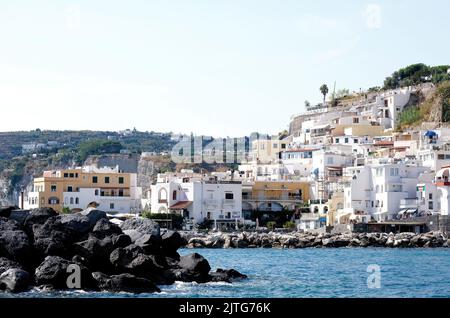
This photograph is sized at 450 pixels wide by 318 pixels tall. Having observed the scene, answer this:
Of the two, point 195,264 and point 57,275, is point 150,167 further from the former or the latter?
point 57,275

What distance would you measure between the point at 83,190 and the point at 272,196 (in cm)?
1558

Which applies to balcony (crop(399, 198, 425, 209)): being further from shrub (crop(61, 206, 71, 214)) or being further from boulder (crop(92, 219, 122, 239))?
boulder (crop(92, 219, 122, 239))

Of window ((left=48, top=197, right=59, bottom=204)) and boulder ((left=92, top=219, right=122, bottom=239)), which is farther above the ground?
window ((left=48, top=197, right=59, bottom=204))

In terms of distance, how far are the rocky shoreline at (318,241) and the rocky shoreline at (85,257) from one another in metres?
26.5

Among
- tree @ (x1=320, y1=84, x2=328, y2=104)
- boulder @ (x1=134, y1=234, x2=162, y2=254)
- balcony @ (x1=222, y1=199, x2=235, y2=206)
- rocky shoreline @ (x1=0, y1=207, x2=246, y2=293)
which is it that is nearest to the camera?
rocky shoreline @ (x1=0, y1=207, x2=246, y2=293)

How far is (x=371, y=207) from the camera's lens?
230 ft

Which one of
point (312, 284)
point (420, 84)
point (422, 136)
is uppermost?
point (420, 84)

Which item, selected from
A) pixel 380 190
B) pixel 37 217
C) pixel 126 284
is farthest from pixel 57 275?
pixel 380 190

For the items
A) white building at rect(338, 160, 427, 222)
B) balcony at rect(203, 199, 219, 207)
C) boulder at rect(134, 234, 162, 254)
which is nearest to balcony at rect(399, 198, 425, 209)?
white building at rect(338, 160, 427, 222)

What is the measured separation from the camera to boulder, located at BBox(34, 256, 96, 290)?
2512 cm

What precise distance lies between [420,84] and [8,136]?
77975mm

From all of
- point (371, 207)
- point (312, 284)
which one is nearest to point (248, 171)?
point (371, 207)

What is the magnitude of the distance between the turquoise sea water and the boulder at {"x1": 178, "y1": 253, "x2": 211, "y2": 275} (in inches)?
44.7

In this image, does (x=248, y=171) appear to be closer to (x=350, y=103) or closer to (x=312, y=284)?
(x=350, y=103)
